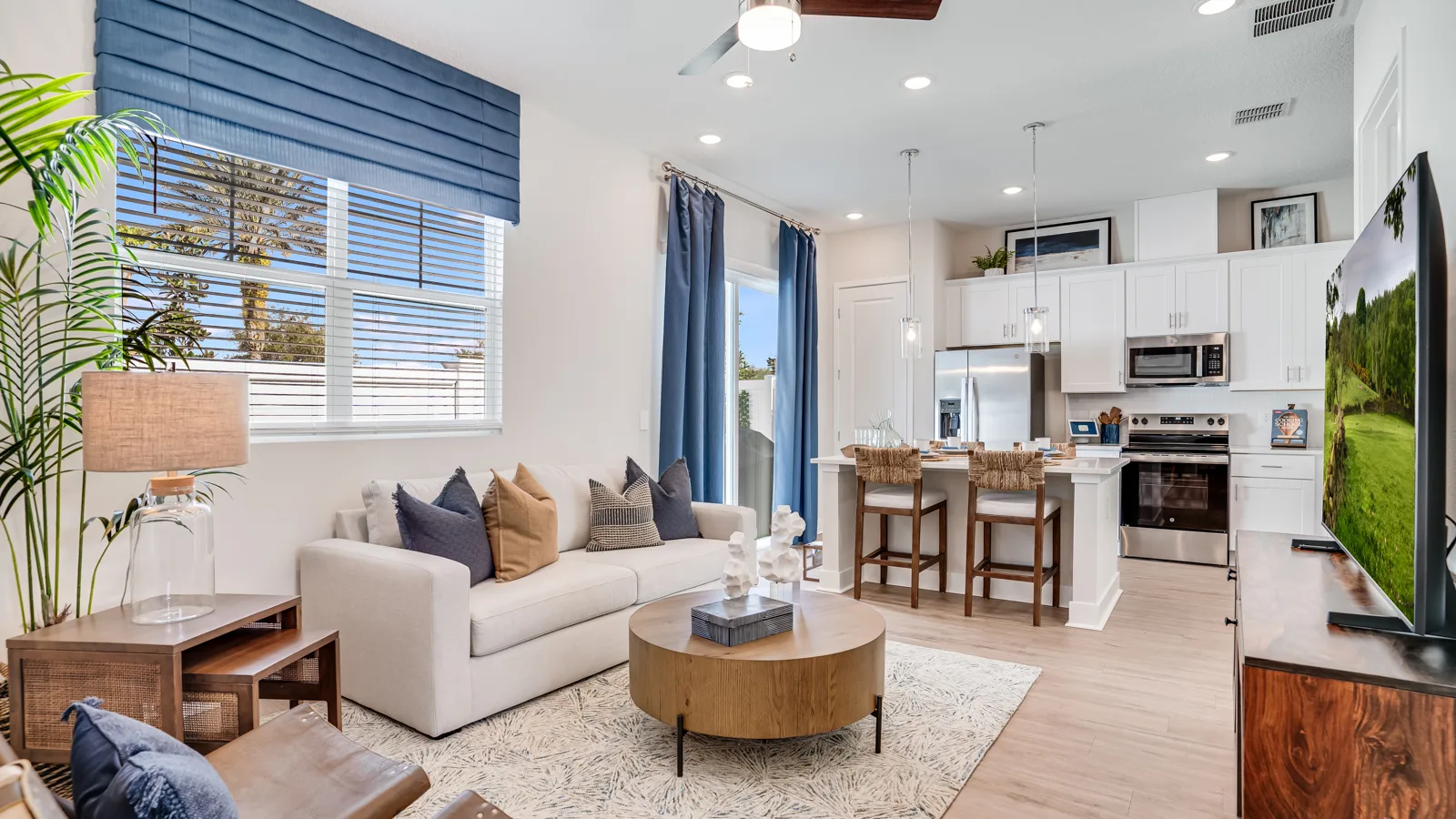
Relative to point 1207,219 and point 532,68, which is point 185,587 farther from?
point 1207,219

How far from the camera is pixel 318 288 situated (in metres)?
3.17

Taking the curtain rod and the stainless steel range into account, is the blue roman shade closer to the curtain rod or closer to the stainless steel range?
the curtain rod

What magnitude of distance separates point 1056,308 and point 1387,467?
5133mm

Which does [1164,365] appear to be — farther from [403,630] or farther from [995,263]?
[403,630]

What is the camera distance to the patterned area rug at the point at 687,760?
218 centimetres

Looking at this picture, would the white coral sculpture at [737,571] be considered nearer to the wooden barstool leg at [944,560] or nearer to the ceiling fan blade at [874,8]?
the ceiling fan blade at [874,8]

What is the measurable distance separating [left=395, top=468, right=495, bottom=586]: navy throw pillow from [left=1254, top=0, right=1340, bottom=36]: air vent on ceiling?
3704 mm

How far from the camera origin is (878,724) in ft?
8.18

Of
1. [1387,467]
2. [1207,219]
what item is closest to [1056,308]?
[1207,219]

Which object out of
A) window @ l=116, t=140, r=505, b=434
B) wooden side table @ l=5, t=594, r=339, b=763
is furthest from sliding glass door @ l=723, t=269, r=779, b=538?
wooden side table @ l=5, t=594, r=339, b=763

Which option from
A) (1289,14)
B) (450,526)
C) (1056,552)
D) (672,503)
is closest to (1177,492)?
(1056,552)

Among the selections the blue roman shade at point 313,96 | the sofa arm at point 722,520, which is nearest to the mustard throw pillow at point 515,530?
the sofa arm at point 722,520

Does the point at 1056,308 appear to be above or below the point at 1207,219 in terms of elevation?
below

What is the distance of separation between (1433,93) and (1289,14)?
1525 millimetres
